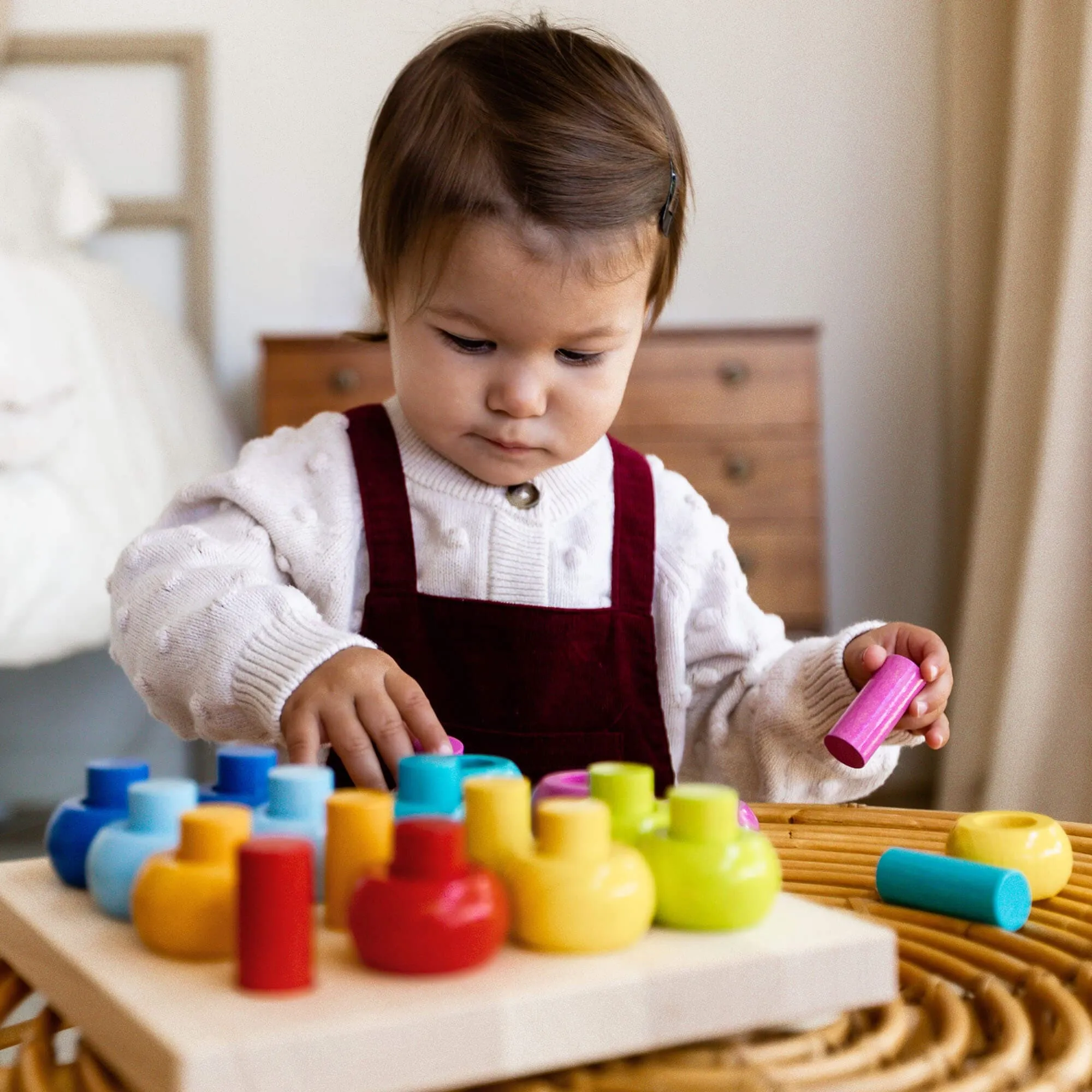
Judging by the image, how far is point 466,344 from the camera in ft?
2.66

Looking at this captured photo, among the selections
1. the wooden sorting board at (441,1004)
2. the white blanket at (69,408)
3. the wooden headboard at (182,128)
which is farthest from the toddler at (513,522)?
the wooden headboard at (182,128)

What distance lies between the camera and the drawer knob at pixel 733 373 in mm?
2068

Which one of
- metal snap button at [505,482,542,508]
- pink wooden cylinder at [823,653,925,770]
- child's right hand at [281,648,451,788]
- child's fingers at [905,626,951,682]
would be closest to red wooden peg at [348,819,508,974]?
child's right hand at [281,648,451,788]

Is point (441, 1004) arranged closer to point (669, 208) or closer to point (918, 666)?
point (918, 666)

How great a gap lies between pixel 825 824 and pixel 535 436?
298mm

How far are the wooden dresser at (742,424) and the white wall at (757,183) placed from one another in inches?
13.1

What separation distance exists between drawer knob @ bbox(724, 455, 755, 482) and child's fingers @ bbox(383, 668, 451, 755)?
4.92 ft

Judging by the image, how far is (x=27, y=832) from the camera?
206 cm

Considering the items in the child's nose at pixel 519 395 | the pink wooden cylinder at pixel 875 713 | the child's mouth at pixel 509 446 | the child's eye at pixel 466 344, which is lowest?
the pink wooden cylinder at pixel 875 713

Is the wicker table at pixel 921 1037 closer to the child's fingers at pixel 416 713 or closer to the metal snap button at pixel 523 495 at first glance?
the child's fingers at pixel 416 713

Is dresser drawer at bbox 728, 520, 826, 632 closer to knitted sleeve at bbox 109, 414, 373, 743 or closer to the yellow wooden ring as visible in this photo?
knitted sleeve at bbox 109, 414, 373, 743

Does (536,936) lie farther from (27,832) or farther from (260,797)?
(27,832)

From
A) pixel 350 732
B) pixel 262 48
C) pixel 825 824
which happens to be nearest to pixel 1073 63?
pixel 262 48

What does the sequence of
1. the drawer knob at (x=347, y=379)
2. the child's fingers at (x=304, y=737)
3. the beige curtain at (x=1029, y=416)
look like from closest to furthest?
the child's fingers at (x=304, y=737) → the beige curtain at (x=1029, y=416) → the drawer knob at (x=347, y=379)
